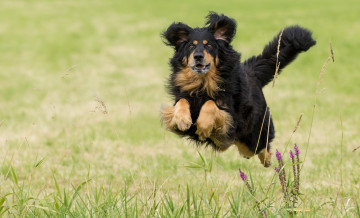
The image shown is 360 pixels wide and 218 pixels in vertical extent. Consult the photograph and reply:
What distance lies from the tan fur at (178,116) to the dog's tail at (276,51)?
1170 millimetres

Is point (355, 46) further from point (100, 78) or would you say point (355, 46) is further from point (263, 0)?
point (263, 0)

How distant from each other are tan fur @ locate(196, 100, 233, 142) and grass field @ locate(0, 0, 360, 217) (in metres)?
0.25

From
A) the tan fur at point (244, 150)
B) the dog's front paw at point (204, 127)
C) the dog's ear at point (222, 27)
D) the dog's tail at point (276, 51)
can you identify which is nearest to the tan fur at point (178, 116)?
the dog's front paw at point (204, 127)

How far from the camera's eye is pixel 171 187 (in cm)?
553

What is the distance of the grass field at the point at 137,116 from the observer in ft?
12.2

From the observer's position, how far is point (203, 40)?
480 cm

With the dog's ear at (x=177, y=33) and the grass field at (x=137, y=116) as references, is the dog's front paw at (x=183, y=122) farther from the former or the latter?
the dog's ear at (x=177, y=33)

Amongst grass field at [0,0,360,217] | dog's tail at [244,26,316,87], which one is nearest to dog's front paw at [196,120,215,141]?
grass field at [0,0,360,217]

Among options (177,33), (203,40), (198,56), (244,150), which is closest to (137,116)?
(244,150)

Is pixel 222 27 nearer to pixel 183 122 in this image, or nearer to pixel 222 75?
pixel 222 75

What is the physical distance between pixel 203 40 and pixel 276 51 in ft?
3.86

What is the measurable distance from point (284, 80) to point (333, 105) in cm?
287

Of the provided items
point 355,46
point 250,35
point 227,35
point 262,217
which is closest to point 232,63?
point 227,35

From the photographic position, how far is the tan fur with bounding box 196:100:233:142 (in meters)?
4.54
